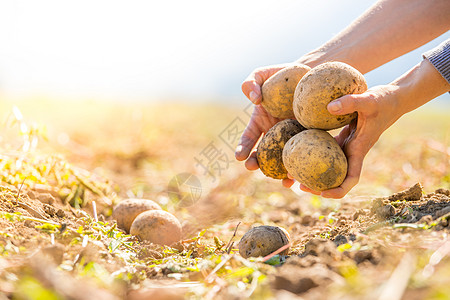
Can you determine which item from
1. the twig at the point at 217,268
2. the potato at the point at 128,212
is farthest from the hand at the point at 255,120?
the twig at the point at 217,268

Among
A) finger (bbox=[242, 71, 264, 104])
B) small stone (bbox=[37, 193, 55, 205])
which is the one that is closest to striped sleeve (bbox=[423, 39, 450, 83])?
finger (bbox=[242, 71, 264, 104])

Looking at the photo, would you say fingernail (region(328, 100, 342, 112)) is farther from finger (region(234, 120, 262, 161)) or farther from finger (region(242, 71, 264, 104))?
finger (region(234, 120, 262, 161))

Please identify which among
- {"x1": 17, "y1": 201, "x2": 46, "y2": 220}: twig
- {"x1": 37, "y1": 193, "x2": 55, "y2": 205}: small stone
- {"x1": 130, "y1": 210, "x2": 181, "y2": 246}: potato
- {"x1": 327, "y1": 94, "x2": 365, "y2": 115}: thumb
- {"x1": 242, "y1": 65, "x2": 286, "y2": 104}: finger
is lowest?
{"x1": 130, "y1": 210, "x2": 181, "y2": 246}: potato

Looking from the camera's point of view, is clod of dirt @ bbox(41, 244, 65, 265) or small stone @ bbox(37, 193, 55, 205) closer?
clod of dirt @ bbox(41, 244, 65, 265)

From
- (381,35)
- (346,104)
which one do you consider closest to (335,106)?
(346,104)

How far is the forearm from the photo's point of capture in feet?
11.5

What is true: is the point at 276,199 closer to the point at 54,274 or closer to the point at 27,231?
the point at 27,231

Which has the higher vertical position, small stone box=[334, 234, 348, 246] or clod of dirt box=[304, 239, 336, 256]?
clod of dirt box=[304, 239, 336, 256]

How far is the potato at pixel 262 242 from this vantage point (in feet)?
8.62

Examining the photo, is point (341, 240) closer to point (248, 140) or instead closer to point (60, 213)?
point (248, 140)

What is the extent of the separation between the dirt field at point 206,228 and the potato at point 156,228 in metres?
0.08

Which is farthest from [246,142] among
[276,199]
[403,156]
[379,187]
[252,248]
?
[403,156]

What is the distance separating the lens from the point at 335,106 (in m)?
2.52

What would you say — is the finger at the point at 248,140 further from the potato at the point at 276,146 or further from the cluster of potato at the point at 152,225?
the cluster of potato at the point at 152,225
